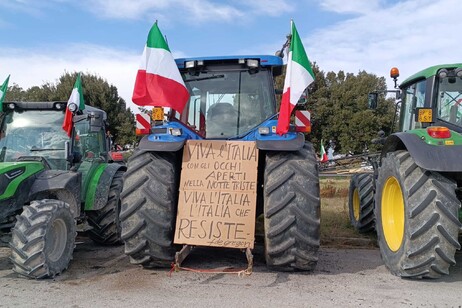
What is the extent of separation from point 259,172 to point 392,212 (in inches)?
67.9

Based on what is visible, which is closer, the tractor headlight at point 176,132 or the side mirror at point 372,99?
the tractor headlight at point 176,132

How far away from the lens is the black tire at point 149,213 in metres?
4.97

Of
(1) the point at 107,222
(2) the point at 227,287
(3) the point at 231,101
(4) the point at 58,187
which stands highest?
(3) the point at 231,101

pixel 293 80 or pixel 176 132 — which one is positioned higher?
pixel 293 80

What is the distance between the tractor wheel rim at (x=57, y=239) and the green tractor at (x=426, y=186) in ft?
12.5

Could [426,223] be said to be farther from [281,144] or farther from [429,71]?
[429,71]

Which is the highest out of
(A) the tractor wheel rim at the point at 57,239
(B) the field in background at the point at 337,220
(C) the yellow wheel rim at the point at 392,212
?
(C) the yellow wheel rim at the point at 392,212

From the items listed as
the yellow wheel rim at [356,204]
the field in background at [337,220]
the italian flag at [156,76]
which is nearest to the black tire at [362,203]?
the yellow wheel rim at [356,204]

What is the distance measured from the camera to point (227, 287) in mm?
4660

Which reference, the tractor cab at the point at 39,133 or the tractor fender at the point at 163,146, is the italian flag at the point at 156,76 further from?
the tractor cab at the point at 39,133

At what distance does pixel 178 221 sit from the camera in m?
5.11

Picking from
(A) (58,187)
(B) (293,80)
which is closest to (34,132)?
(A) (58,187)

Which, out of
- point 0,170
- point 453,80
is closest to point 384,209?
point 453,80

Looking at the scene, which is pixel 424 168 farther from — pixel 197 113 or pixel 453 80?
pixel 197 113
